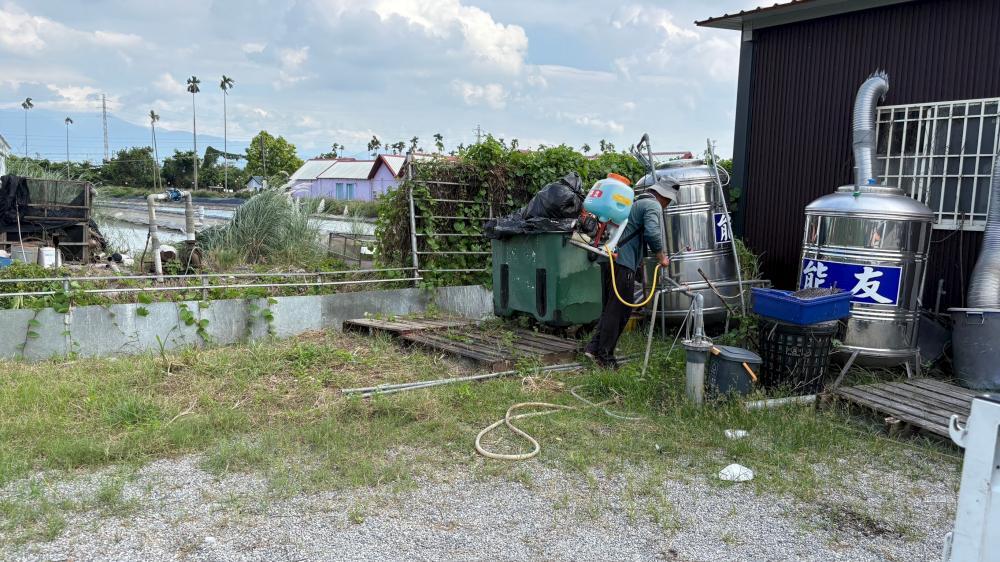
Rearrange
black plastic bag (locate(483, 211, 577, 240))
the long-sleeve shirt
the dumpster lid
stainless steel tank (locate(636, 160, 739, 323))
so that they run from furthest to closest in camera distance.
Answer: stainless steel tank (locate(636, 160, 739, 323)) → black plastic bag (locate(483, 211, 577, 240)) → the long-sleeve shirt → the dumpster lid

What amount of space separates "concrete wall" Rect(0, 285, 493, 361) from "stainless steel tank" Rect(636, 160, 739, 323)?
2597mm

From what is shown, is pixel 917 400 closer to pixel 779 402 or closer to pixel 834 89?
pixel 779 402

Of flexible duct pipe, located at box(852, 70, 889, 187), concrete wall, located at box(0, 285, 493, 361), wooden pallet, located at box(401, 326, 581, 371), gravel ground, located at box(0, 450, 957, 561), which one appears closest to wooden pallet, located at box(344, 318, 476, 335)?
wooden pallet, located at box(401, 326, 581, 371)

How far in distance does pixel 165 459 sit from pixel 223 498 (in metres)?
0.80

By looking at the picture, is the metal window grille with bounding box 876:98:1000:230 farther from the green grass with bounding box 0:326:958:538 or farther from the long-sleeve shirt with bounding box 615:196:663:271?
the green grass with bounding box 0:326:958:538

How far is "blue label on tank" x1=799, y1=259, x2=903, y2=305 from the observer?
259 inches

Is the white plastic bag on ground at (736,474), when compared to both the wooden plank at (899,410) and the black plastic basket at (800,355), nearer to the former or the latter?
the wooden plank at (899,410)

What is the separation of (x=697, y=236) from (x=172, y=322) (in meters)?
5.80

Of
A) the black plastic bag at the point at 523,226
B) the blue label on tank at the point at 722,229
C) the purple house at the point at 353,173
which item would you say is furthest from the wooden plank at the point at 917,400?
the purple house at the point at 353,173

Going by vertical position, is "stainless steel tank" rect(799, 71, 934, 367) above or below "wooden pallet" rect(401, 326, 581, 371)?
above

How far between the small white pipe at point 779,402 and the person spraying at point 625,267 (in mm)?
1529

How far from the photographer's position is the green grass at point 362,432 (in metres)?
4.29

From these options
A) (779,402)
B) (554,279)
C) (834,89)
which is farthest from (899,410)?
(834,89)

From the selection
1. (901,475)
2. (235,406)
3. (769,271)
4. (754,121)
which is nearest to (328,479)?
(235,406)
